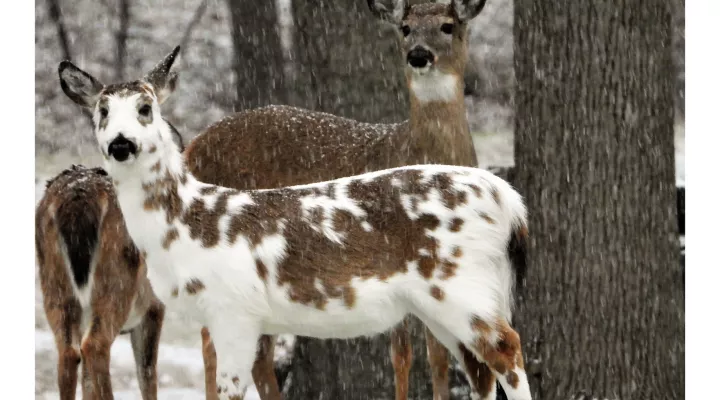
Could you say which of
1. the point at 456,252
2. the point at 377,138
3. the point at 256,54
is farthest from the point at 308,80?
the point at 456,252

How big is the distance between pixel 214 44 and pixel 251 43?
0.73 feet

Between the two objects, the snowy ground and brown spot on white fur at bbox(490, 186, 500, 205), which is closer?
brown spot on white fur at bbox(490, 186, 500, 205)

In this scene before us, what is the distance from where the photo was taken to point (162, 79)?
5.26 meters

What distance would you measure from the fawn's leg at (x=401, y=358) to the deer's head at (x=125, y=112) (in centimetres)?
157

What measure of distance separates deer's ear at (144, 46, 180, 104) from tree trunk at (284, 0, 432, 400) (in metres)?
1.79

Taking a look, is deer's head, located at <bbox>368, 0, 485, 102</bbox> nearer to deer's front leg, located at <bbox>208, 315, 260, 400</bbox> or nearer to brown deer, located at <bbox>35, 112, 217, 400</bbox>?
brown deer, located at <bbox>35, 112, 217, 400</bbox>

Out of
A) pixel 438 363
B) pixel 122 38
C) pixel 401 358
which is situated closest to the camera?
pixel 438 363

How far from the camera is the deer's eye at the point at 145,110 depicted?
5.04m

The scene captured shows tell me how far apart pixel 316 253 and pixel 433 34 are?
1.58 m

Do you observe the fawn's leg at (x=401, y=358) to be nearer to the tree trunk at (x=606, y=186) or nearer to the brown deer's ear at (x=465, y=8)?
the tree trunk at (x=606, y=186)

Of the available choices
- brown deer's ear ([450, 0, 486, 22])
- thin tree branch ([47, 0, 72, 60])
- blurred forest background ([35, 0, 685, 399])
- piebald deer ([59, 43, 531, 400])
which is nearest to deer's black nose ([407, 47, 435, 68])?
brown deer's ear ([450, 0, 486, 22])

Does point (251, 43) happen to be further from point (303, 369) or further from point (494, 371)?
point (494, 371)

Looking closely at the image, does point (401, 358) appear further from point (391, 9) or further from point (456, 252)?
point (391, 9)

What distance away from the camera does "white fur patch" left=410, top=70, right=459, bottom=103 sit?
623 cm
